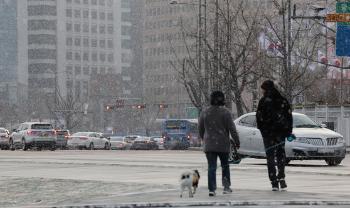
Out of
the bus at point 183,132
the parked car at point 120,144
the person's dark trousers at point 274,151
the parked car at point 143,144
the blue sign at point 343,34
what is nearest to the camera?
the person's dark trousers at point 274,151

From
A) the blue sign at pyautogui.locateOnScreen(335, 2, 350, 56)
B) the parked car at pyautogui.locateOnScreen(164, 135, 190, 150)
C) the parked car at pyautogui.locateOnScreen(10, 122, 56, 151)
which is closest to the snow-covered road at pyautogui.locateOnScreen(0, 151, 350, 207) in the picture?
the blue sign at pyautogui.locateOnScreen(335, 2, 350, 56)

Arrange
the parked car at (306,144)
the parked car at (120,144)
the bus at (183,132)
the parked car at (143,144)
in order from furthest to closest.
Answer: the parked car at (120,144)
the parked car at (143,144)
the bus at (183,132)
the parked car at (306,144)

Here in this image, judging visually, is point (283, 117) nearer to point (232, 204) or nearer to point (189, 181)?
point (189, 181)

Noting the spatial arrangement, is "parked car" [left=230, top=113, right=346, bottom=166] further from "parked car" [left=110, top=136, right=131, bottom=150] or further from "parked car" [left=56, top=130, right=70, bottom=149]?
"parked car" [left=110, top=136, right=131, bottom=150]

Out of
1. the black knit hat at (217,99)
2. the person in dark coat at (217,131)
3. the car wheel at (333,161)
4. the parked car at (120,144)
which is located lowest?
the parked car at (120,144)

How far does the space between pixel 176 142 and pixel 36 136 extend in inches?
719

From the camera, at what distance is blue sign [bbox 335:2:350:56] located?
22.7 meters

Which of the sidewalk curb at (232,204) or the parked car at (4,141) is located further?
the parked car at (4,141)

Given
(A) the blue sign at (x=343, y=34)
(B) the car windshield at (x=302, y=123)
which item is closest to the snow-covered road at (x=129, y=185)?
(B) the car windshield at (x=302, y=123)

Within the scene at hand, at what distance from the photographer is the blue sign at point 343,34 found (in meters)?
22.7

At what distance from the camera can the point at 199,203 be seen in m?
12.7

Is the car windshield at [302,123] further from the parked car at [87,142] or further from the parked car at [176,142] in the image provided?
the parked car at [87,142]

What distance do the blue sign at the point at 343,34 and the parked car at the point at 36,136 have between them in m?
32.2

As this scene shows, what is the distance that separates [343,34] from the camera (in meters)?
23.4
